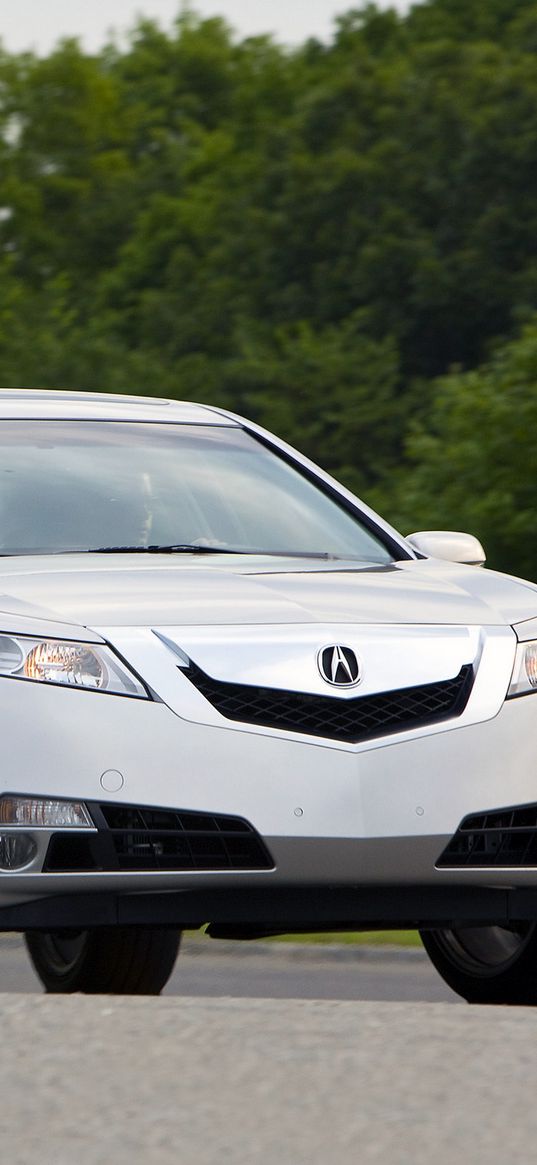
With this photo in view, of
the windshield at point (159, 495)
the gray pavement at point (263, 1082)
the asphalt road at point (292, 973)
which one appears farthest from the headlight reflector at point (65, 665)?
the asphalt road at point (292, 973)

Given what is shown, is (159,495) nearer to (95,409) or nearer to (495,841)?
(95,409)

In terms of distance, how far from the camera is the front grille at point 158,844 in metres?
4.82

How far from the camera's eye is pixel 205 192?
60000mm

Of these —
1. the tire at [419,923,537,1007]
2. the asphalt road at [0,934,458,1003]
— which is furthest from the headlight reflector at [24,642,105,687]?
the asphalt road at [0,934,458,1003]

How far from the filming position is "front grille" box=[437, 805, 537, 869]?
4.97m

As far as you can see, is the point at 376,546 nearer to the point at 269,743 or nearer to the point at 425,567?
the point at 425,567

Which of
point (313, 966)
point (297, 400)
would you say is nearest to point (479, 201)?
point (297, 400)

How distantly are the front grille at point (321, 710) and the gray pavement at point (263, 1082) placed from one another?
61 cm

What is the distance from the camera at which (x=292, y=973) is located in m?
9.27

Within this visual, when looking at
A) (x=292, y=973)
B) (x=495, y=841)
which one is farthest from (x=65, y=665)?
(x=292, y=973)

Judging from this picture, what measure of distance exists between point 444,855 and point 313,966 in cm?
465

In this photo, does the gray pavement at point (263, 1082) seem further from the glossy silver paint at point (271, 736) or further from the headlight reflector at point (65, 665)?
the headlight reflector at point (65, 665)

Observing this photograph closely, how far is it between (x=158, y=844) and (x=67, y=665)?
442 mm

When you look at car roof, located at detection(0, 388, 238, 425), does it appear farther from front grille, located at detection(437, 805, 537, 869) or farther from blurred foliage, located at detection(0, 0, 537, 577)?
blurred foliage, located at detection(0, 0, 537, 577)
